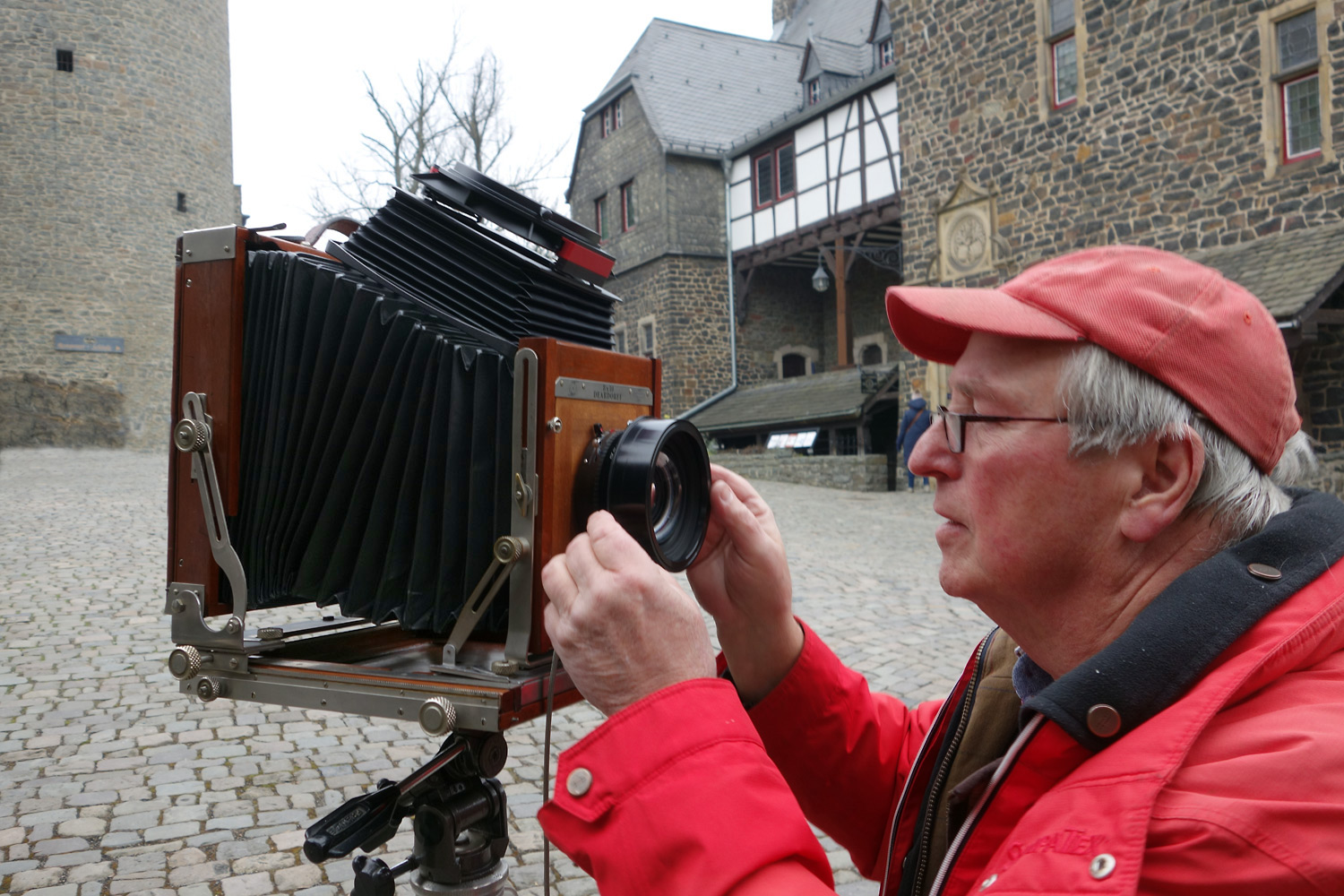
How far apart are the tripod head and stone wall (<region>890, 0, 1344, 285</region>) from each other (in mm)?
12337

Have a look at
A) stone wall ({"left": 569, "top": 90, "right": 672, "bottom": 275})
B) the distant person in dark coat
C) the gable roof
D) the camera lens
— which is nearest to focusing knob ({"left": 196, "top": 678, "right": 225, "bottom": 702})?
the camera lens

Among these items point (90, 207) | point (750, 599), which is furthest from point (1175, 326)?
point (90, 207)

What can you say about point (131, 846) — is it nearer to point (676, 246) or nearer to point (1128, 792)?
point (1128, 792)

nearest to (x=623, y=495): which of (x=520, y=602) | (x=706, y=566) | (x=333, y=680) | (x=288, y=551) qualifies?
(x=520, y=602)

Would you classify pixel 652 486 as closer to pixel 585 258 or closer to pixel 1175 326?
pixel 585 258

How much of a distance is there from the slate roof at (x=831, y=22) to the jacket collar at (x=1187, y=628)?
77.4 feet

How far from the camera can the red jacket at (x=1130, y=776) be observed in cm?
83

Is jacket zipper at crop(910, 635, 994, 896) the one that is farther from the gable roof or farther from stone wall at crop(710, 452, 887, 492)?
the gable roof

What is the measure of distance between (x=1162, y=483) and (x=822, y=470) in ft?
49.5

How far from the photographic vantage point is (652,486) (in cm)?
146

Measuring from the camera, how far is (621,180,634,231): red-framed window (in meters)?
25.3

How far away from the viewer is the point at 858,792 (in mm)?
1661

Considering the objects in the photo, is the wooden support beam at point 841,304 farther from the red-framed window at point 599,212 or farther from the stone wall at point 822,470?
the red-framed window at point 599,212

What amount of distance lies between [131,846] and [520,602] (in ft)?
7.92
